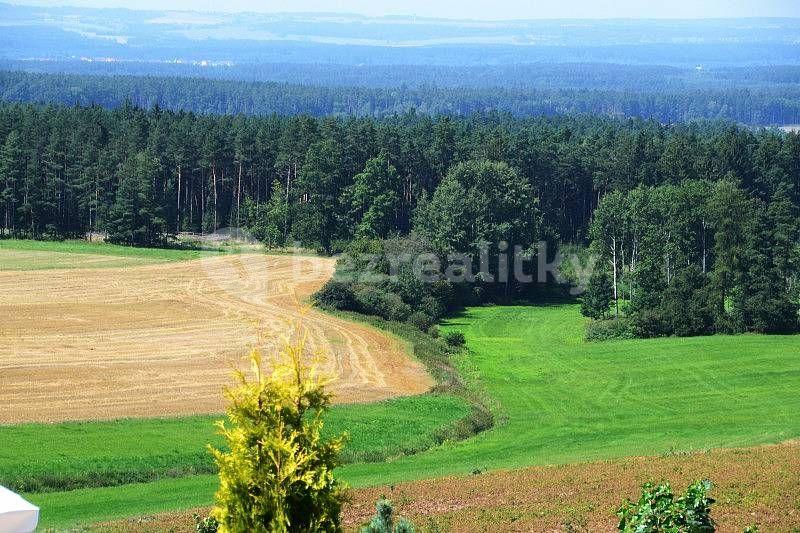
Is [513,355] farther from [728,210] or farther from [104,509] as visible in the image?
[104,509]

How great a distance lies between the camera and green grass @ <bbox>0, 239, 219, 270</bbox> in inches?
2995

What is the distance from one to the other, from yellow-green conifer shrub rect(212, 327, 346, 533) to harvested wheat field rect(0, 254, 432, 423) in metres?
18.4

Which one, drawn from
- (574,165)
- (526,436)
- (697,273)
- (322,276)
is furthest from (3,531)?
(574,165)

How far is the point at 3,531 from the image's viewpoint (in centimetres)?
1652

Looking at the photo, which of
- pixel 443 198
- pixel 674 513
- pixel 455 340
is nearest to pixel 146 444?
pixel 674 513

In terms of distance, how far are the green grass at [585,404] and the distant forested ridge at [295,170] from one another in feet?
80.6

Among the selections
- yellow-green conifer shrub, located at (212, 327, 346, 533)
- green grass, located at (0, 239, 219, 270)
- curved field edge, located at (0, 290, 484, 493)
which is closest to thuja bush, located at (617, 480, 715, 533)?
yellow-green conifer shrub, located at (212, 327, 346, 533)

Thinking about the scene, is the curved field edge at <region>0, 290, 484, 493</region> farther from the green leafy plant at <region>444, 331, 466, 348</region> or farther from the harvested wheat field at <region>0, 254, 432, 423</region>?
the green leafy plant at <region>444, 331, 466, 348</region>

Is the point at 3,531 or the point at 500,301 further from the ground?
the point at 3,531

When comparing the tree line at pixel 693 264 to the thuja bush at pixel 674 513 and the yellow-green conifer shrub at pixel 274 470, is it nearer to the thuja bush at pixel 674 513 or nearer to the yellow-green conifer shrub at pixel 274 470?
the thuja bush at pixel 674 513

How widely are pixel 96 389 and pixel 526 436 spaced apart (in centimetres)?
1625

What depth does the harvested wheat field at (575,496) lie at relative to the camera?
84.0ft

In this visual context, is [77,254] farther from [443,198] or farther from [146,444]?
[146,444]

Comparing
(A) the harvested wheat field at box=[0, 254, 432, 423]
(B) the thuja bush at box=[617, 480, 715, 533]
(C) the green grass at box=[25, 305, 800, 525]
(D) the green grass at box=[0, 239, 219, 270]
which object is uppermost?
(B) the thuja bush at box=[617, 480, 715, 533]
